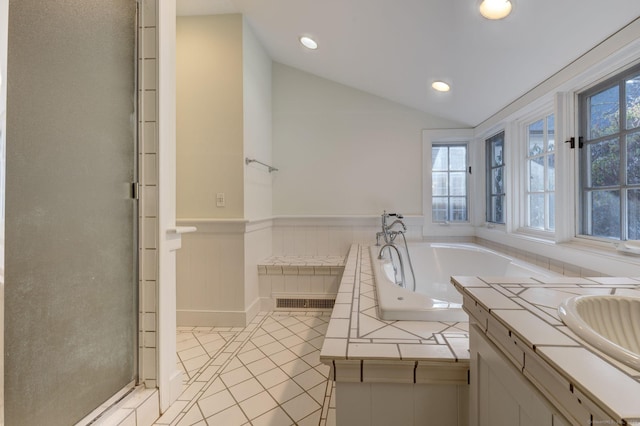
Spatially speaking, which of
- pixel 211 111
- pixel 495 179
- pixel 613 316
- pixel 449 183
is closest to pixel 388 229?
pixel 449 183

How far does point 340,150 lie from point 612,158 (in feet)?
6.75

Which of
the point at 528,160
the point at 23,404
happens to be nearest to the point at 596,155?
the point at 528,160

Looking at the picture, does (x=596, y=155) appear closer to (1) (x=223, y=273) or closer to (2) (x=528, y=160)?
(2) (x=528, y=160)

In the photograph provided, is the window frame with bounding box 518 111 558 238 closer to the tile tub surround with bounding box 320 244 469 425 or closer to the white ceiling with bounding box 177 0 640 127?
the white ceiling with bounding box 177 0 640 127

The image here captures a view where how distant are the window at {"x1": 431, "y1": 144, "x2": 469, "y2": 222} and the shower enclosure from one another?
106 inches

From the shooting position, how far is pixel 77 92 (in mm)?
984

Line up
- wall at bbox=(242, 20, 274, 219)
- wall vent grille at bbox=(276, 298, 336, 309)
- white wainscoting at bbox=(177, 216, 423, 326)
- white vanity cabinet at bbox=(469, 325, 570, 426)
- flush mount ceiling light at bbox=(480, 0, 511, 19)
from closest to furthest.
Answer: white vanity cabinet at bbox=(469, 325, 570, 426), flush mount ceiling light at bbox=(480, 0, 511, 19), white wainscoting at bbox=(177, 216, 423, 326), wall at bbox=(242, 20, 274, 219), wall vent grille at bbox=(276, 298, 336, 309)

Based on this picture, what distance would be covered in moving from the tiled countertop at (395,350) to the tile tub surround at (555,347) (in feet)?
0.57

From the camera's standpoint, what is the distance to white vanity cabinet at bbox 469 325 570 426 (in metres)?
0.50

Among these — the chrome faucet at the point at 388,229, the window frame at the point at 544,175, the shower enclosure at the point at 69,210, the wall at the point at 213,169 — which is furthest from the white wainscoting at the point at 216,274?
the window frame at the point at 544,175

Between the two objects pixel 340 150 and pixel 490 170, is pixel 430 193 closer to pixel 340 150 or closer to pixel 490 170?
pixel 490 170

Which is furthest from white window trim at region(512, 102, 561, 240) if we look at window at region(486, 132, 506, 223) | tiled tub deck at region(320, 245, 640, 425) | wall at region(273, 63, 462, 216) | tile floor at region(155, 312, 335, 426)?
tile floor at region(155, 312, 335, 426)

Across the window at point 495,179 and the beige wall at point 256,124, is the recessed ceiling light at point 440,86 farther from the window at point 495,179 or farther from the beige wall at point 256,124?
the beige wall at point 256,124

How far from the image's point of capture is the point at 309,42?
2438 millimetres
